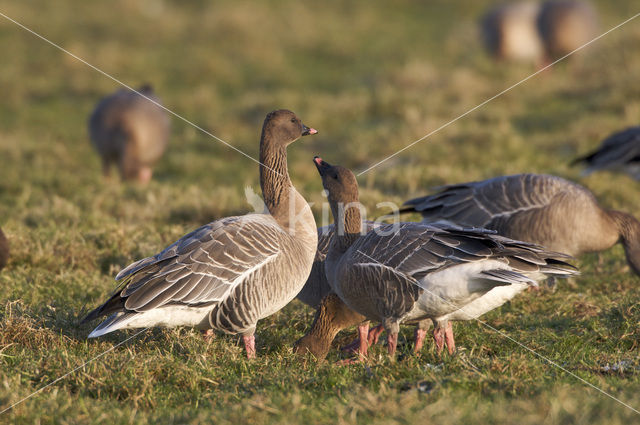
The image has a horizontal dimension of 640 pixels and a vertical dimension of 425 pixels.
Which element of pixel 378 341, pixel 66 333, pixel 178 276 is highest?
pixel 178 276

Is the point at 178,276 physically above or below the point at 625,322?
above

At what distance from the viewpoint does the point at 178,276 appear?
4.82 m

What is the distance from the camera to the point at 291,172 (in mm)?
10617

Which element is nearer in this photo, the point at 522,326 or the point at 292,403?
the point at 292,403

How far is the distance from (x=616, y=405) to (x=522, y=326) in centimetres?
215

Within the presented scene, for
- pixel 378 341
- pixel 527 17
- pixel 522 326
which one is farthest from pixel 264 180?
pixel 527 17

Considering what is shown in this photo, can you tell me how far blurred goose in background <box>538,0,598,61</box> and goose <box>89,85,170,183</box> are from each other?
946 centimetres

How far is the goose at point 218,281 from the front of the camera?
4.71 meters

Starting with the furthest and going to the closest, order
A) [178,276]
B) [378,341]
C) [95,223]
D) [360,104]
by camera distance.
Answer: [360,104]
[95,223]
[378,341]
[178,276]

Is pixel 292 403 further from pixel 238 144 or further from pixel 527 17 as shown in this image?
pixel 527 17

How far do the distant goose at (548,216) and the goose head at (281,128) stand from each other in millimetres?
1571

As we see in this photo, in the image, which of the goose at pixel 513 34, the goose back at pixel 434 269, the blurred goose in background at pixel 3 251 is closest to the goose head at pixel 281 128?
the goose back at pixel 434 269

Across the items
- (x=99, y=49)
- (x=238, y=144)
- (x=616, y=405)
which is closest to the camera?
(x=616, y=405)

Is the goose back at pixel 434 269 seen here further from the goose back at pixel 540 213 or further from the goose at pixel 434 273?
the goose back at pixel 540 213
